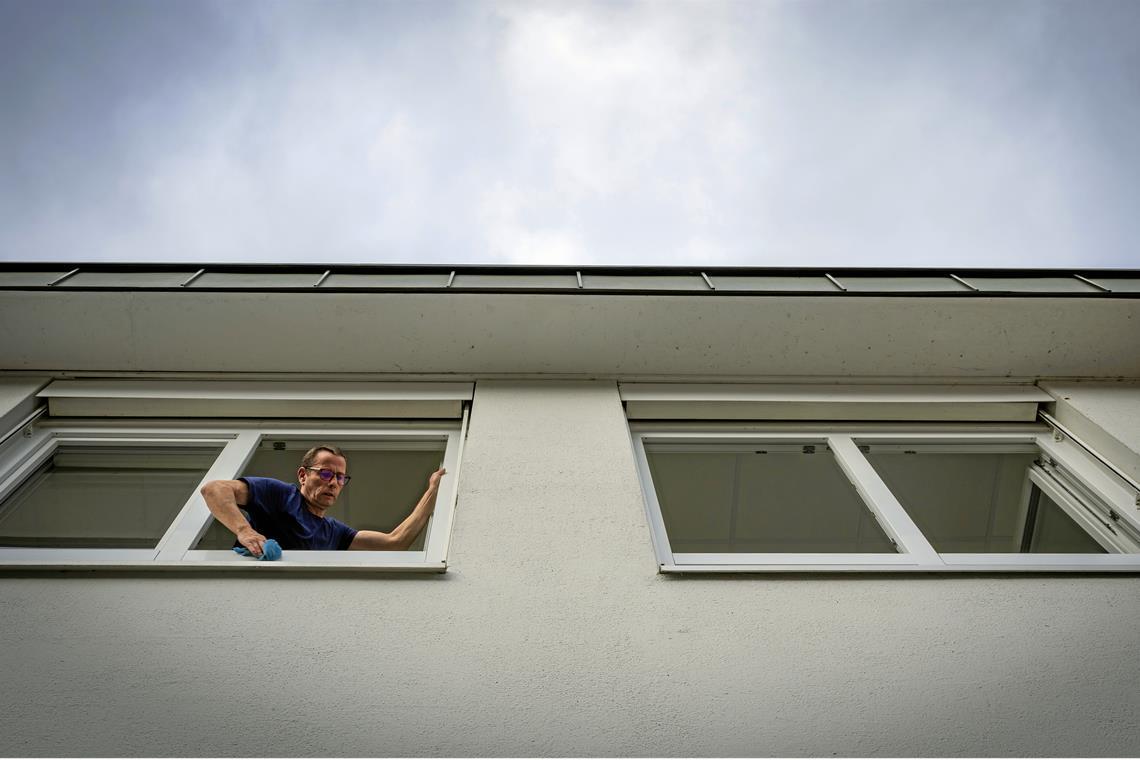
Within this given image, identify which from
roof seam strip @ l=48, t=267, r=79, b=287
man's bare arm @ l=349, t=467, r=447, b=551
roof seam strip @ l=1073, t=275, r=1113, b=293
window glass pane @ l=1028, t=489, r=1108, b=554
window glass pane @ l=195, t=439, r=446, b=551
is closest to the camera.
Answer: man's bare arm @ l=349, t=467, r=447, b=551

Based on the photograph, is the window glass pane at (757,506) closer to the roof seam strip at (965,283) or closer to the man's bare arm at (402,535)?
the roof seam strip at (965,283)

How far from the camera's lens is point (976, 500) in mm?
5137

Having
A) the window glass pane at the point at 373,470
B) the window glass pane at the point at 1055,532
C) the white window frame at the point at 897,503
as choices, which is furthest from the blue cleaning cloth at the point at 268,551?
the window glass pane at the point at 1055,532

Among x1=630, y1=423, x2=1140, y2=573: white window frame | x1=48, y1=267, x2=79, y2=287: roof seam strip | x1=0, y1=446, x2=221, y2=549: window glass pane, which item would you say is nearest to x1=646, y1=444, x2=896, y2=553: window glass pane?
x1=630, y1=423, x2=1140, y2=573: white window frame

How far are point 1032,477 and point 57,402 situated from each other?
5.67 meters

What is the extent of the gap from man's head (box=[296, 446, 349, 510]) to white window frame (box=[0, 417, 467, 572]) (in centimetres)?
42

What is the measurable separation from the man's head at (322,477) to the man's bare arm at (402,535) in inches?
9.0

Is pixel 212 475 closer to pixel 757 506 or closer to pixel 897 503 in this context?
pixel 897 503

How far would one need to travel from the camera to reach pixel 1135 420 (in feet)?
12.9

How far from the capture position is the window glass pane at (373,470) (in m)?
4.20

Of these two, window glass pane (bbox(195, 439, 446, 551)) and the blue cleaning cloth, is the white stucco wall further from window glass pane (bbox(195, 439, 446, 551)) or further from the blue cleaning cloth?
window glass pane (bbox(195, 439, 446, 551))

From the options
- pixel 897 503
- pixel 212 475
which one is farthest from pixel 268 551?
pixel 897 503

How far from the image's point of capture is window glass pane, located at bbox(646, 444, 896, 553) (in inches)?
198

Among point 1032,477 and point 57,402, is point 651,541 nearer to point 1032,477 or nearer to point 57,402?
point 1032,477
